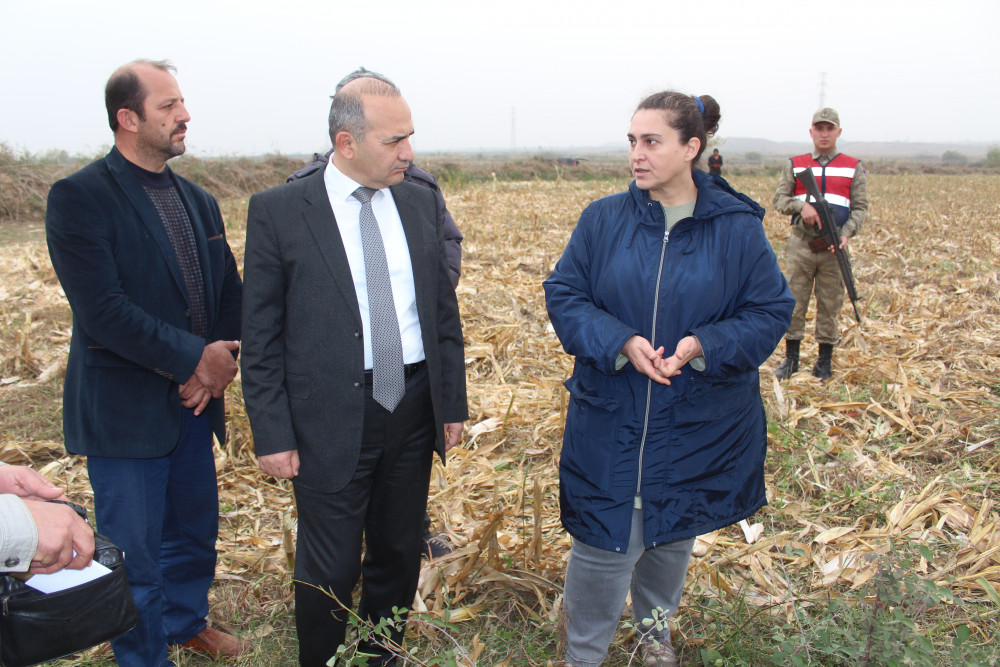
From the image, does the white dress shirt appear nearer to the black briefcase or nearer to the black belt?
the black belt

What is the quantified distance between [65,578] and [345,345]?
986mm

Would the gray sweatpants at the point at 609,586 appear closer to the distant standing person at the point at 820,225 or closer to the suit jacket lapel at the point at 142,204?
the suit jacket lapel at the point at 142,204

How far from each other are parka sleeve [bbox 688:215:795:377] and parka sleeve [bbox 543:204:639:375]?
0.89 ft

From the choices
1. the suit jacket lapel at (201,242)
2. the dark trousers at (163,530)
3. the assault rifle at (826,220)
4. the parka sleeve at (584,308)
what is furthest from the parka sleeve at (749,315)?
the assault rifle at (826,220)

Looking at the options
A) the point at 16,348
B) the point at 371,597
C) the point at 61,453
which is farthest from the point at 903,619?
the point at 16,348

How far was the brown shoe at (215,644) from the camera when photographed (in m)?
2.88

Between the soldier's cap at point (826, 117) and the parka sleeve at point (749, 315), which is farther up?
the soldier's cap at point (826, 117)

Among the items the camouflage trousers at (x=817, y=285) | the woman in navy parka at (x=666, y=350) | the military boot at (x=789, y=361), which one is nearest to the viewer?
the woman in navy parka at (x=666, y=350)

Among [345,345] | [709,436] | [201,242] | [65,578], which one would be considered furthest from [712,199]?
[65,578]

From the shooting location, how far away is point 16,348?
610cm

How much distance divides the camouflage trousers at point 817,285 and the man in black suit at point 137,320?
4.82 metres

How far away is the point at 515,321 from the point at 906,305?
4467mm

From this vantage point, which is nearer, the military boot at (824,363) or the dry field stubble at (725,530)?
the dry field stubble at (725,530)

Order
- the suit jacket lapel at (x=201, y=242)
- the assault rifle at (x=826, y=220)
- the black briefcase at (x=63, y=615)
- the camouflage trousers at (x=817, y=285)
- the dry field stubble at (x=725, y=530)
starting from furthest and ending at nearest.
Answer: the camouflage trousers at (x=817, y=285) → the assault rifle at (x=826, y=220) → the dry field stubble at (x=725, y=530) → the suit jacket lapel at (x=201, y=242) → the black briefcase at (x=63, y=615)
